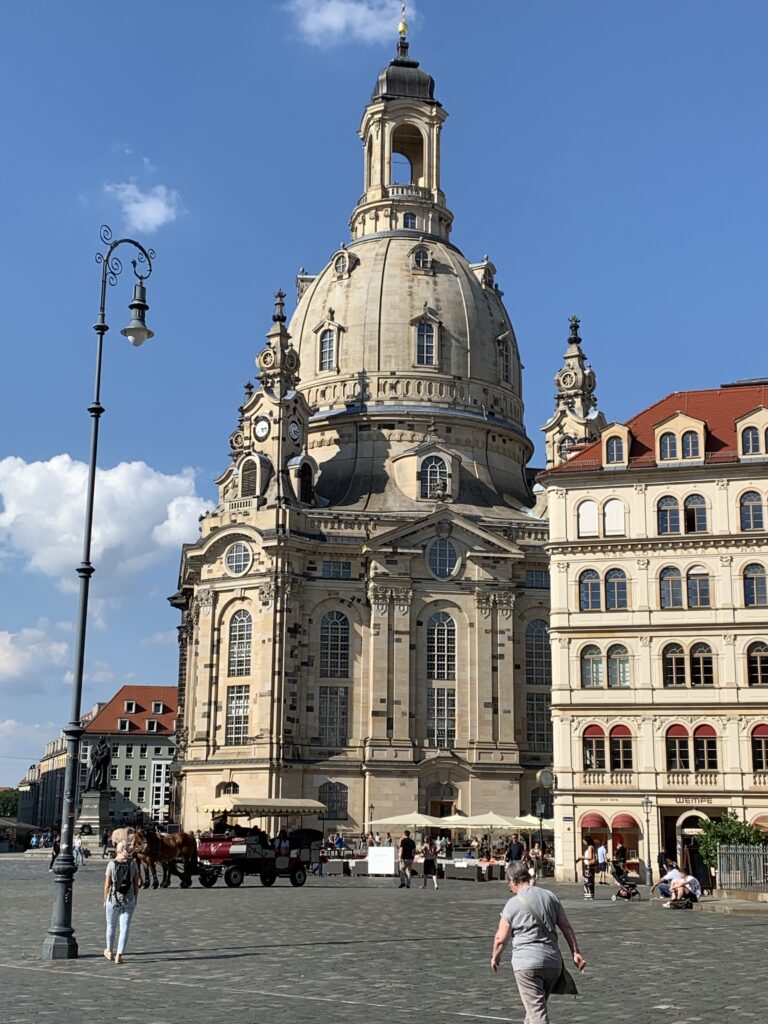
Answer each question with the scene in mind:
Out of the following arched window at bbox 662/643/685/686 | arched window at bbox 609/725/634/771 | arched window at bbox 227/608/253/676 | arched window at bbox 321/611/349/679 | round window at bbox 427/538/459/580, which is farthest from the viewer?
round window at bbox 427/538/459/580

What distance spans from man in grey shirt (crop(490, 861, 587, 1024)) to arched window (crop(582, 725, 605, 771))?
43.8m

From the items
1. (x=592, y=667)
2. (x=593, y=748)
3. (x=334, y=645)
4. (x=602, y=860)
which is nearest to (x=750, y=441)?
(x=592, y=667)

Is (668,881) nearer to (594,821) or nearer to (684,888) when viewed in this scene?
(684,888)

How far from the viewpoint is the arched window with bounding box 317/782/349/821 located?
79.3m

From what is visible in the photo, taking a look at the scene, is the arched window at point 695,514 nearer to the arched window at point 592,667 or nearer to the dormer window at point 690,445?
the dormer window at point 690,445

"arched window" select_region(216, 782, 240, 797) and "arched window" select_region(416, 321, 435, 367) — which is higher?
"arched window" select_region(416, 321, 435, 367)

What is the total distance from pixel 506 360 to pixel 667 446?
40860mm

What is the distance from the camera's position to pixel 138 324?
80.1 feet

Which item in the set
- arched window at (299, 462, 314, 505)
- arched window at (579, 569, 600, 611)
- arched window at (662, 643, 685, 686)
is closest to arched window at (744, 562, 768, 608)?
arched window at (662, 643, 685, 686)

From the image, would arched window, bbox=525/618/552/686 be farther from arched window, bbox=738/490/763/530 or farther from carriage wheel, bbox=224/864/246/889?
carriage wheel, bbox=224/864/246/889

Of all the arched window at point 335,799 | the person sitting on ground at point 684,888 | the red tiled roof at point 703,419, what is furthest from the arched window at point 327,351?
the person sitting on ground at point 684,888

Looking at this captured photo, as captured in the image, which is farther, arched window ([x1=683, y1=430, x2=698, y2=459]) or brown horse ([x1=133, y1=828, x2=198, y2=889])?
arched window ([x1=683, y1=430, x2=698, y2=459])

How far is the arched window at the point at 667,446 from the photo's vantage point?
57219 millimetres

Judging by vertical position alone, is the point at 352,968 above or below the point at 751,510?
below
